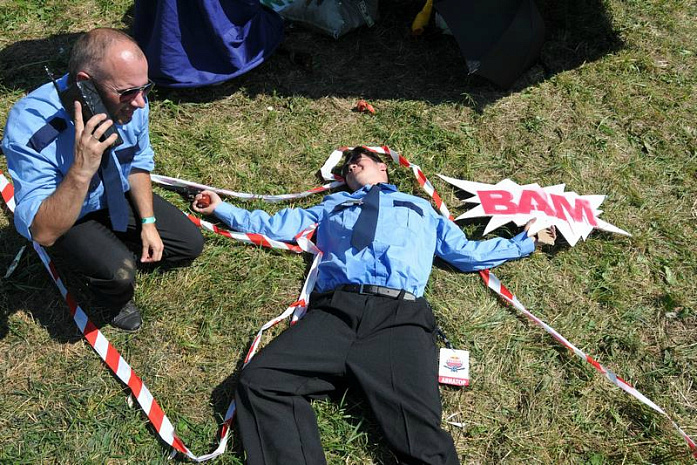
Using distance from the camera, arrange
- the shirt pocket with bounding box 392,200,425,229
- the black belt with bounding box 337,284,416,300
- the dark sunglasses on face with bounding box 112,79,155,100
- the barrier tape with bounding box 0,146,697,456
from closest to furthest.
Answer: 1. the dark sunglasses on face with bounding box 112,79,155,100
2. the barrier tape with bounding box 0,146,697,456
3. the black belt with bounding box 337,284,416,300
4. the shirt pocket with bounding box 392,200,425,229

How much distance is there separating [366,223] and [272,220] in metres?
0.86

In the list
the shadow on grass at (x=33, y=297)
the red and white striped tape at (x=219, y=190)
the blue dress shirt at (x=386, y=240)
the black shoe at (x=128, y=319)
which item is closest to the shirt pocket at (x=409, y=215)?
the blue dress shirt at (x=386, y=240)

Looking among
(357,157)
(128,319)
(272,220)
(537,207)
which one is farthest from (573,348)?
(128,319)

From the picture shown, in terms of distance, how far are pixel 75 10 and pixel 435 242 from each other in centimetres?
494

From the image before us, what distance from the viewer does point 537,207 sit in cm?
481

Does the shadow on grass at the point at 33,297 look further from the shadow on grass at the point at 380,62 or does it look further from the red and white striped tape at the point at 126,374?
the shadow on grass at the point at 380,62

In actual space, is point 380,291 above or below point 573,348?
above

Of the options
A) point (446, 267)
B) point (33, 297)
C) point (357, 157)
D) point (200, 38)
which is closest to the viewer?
point (33, 297)

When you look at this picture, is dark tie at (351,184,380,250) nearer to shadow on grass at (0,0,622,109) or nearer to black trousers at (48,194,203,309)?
black trousers at (48,194,203,309)

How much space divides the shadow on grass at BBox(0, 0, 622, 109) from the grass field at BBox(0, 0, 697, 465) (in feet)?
0.07

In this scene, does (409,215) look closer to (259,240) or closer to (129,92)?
(259,240)

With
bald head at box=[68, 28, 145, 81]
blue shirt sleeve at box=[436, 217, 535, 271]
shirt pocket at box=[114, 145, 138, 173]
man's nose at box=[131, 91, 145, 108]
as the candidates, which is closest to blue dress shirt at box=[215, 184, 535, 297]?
blue shirt sleeve at box=[436, 217, 535, 271]

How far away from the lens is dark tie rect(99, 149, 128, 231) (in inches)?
138

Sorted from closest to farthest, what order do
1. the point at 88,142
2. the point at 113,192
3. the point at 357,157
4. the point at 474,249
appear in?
the point at 88,142 → the point at 113,192 → the point at 474,249 → the point at 357,157
